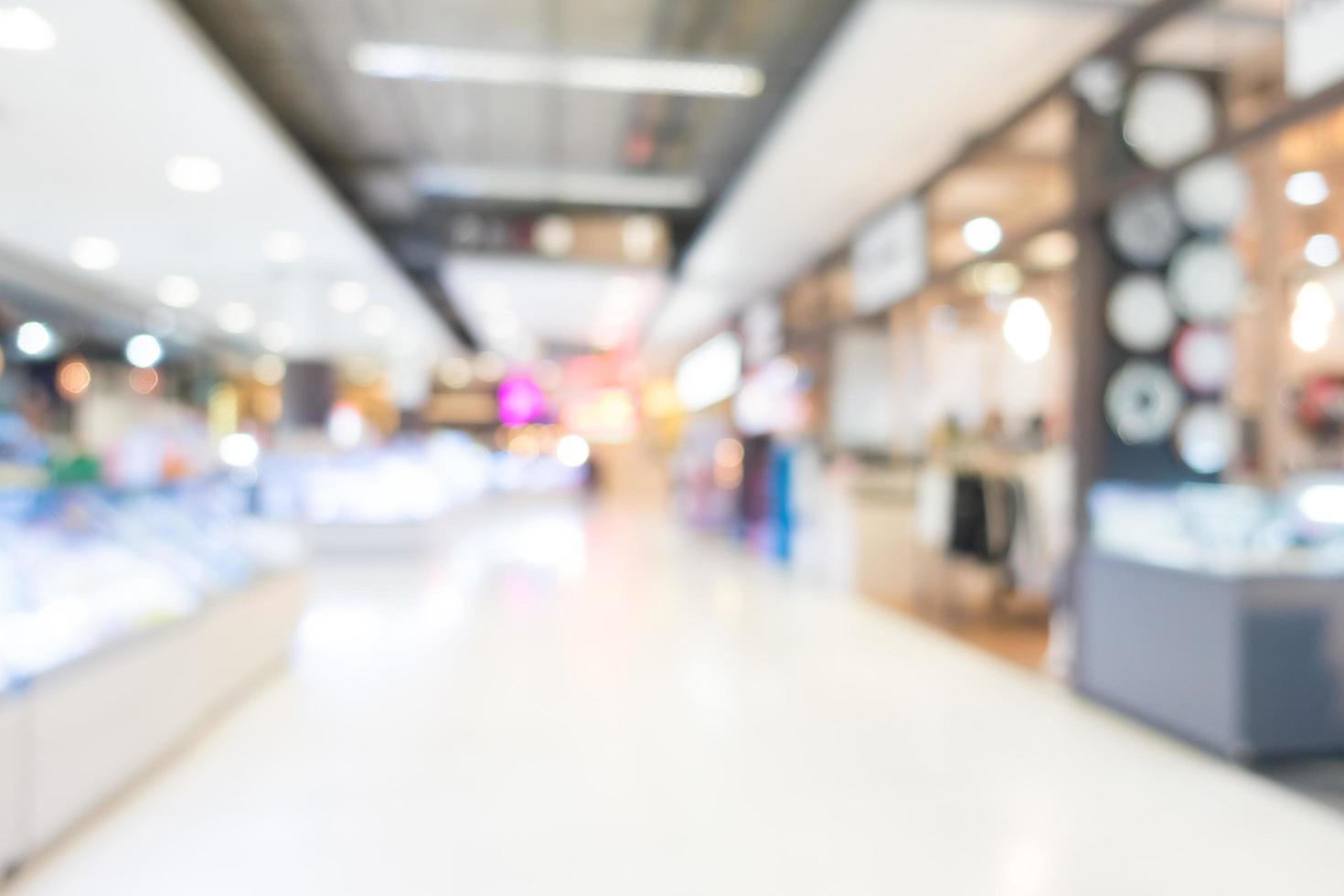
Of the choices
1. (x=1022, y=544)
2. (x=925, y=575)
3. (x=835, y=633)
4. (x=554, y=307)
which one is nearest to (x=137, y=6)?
(x=835, y=633)

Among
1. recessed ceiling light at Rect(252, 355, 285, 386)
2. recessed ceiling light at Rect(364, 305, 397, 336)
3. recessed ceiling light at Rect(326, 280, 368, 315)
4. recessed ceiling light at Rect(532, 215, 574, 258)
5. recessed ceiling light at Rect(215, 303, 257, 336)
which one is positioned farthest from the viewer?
recessed ceiling light at Rect(252, 355, 285, 386)

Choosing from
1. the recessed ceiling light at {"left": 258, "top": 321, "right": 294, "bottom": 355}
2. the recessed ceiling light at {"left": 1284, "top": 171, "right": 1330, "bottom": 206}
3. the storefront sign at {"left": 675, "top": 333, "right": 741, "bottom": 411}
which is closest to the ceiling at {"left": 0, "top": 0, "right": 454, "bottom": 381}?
the recessed ceiling light at {"left": 258, "top": 321, "right": 294, "bottom": 355}

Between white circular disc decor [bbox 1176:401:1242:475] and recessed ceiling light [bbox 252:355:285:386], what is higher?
recessed ceiling light [bbox 252:355:285:386]

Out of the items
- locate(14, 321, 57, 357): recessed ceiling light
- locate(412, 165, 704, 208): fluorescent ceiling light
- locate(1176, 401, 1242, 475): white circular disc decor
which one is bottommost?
locate(1176, 401, 1242, 475): white circular disc decor

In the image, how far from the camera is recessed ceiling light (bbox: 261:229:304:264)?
9.11 metres

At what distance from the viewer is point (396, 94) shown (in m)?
6.97

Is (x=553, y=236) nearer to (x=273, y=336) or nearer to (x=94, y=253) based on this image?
(x=94, y=253)

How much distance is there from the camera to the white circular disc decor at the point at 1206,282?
4.63m

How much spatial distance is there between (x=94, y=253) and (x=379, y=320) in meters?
4.89

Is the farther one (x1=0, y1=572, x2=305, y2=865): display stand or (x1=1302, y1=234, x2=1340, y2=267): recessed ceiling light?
(x1=1302, y1=234, x2=1340, y2=267): recessed ceiling light

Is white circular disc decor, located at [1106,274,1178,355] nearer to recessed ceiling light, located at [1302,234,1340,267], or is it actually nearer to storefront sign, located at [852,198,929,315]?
recessed ceiling light, located at [1302,234,1340,267]

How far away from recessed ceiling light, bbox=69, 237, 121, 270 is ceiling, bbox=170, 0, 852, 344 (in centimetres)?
281

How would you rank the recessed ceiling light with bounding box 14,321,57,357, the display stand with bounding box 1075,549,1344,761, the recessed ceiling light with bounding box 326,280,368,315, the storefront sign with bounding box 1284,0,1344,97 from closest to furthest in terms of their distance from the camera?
the storefront sign with bounding box 1284,0,1344,97 < the recessed ceiling light with bounding box 14,321,57,357 < the display stand with bounding box 1075,549,1344,761 < the recessed ceiling light with bounding box 326,280,368,315

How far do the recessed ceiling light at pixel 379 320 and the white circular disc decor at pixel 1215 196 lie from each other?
1125 centimetres
